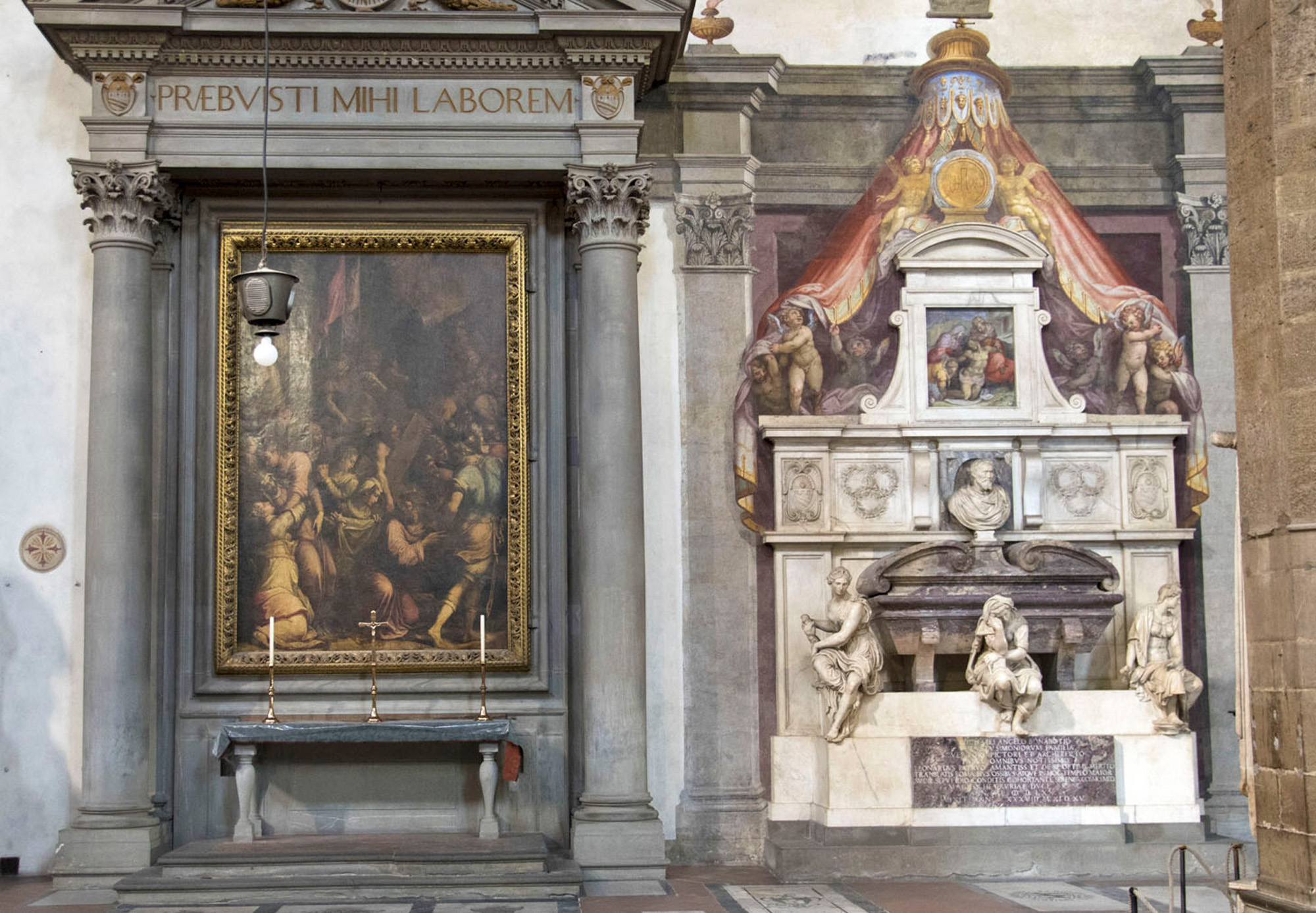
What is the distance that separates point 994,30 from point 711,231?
2.83m

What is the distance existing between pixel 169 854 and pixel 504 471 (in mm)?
3480

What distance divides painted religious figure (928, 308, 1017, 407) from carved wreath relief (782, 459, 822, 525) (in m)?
1.06

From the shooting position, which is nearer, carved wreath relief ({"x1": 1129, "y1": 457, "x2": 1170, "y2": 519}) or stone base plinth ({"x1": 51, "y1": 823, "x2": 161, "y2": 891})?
stone base plinth ({"x1": 51, "y1": 823, "x2": 161, "y2": 891})

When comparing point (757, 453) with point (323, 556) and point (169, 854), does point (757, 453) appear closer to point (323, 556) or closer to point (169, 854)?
point (323, 556)

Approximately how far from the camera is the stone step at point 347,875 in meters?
9.49

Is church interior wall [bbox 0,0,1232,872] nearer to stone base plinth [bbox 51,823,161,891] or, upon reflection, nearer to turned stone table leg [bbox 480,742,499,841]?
turned stone table leg [bbox 480,742,499,841]

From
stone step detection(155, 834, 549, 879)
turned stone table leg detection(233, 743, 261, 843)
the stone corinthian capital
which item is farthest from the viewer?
the stone corinthian capital

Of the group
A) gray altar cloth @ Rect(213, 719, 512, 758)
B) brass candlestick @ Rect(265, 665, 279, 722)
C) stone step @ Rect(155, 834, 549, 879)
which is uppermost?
brass candlestick @ Rect(265, 665, 279, 722)

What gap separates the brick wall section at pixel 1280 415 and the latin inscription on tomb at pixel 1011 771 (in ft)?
15.3

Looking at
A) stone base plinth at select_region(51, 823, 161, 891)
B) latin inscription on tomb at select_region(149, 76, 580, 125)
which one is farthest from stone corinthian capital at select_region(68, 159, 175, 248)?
stone base plinth at select_region(51, 823, 161, 891)

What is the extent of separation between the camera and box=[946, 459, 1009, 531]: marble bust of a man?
37.0ft

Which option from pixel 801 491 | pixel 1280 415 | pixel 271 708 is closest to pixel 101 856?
pixel 271 708

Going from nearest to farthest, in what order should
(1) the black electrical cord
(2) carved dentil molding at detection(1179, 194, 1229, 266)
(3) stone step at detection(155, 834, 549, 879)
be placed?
1. (3) stone step at detection(155, 834, 549, 879)
2. (1) the black electrical cord
3. (2) carved dentil molding at detection(1179, 194, 1229, 266)

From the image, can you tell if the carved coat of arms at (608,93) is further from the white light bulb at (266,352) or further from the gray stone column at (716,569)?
the white light bulb at (266,352)
